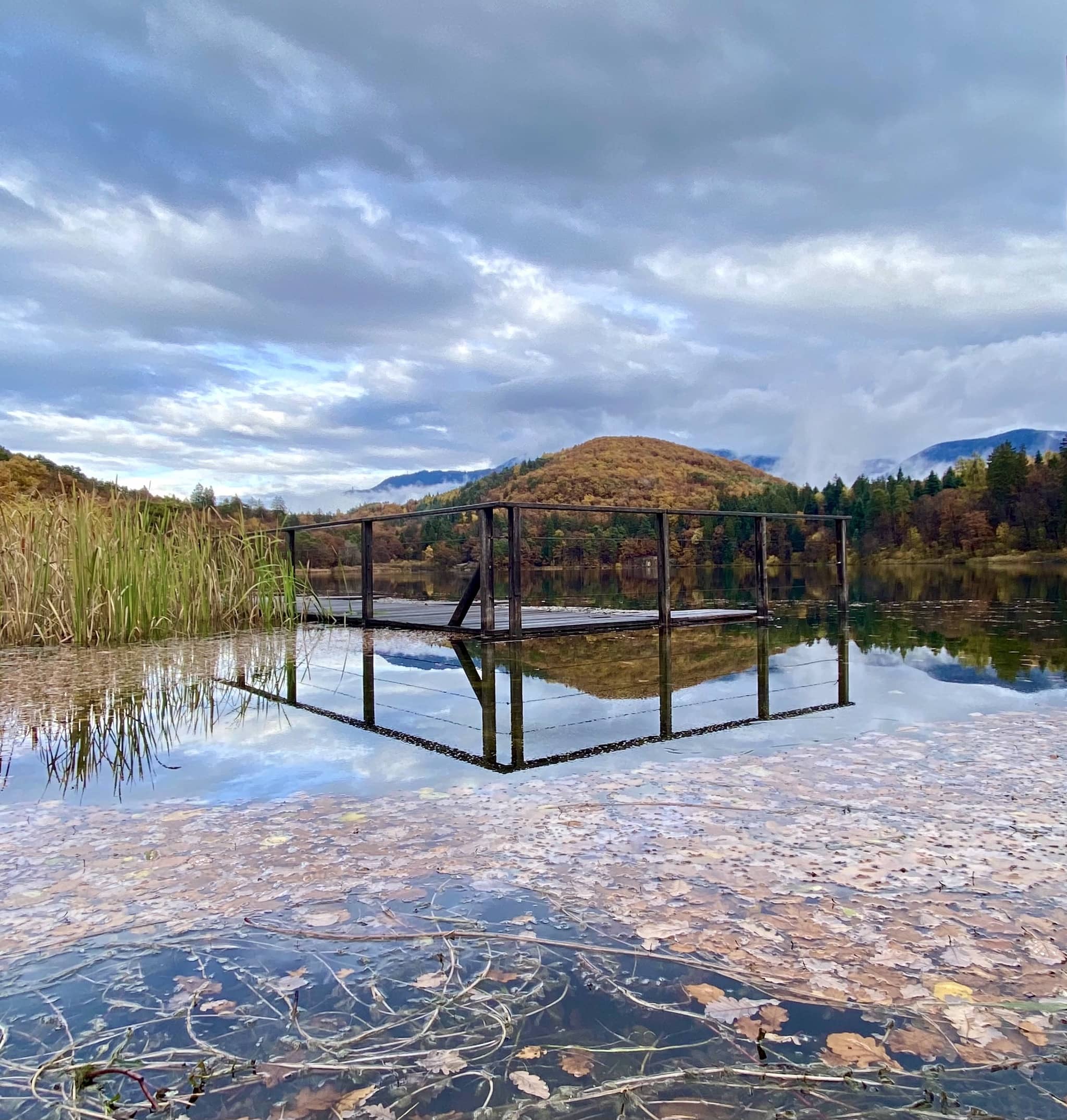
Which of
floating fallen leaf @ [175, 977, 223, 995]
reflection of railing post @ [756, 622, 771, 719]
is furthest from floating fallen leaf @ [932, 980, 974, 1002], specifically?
reflection of railing post @ [756, 622, 771, 719]

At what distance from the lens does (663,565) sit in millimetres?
7590

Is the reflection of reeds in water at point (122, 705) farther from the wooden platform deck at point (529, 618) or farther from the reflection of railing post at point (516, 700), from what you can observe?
the wooden platform deck at point (529, 618)

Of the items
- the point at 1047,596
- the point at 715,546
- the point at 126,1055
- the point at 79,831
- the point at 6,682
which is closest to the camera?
the point at 126,1055

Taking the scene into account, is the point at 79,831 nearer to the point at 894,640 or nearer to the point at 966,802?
the point at 966,802

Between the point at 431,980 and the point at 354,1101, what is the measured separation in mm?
310

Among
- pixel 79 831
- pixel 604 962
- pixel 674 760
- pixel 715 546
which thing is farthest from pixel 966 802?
pixel 715 546

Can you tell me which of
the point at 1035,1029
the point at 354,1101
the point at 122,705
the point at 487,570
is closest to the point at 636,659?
the point at 487,570

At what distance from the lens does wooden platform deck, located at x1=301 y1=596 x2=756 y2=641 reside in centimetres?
712

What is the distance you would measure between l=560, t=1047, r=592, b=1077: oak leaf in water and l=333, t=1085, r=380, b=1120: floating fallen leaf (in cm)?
24

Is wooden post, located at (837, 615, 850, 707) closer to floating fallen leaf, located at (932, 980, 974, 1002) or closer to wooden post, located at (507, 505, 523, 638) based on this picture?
wooden post, located at (507, 505, 523, 638)

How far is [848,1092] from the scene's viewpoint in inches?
41.6

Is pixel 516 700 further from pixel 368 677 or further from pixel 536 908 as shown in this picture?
pixel 536 908

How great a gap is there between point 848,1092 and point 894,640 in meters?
6.01

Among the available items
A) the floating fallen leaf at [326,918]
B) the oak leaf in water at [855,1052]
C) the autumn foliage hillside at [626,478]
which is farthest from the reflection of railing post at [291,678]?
the autumn foliage hillside at [626,478]
